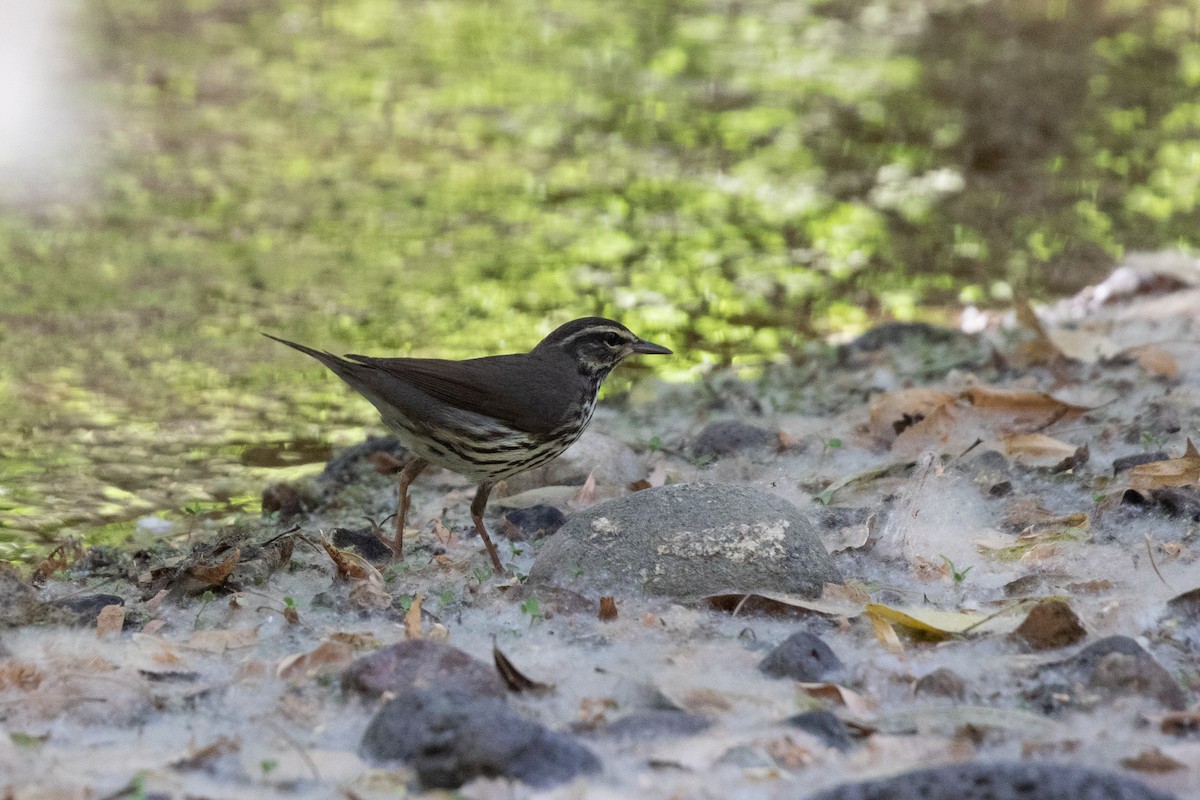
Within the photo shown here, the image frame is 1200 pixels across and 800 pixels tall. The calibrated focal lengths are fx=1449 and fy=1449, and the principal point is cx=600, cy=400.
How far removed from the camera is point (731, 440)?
23.0ft

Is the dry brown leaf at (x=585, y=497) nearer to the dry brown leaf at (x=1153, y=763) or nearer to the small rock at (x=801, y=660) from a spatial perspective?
the small rock at (x=801, y=660)

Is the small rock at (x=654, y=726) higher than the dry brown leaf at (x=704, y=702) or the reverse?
higher

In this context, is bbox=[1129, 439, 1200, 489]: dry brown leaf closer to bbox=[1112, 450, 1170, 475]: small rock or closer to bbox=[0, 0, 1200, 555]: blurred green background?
bbox=[1112, 450, 1170, 475]: small rock

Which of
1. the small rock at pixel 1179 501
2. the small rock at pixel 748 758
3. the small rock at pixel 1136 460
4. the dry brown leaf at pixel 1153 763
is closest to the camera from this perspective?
the dry brown leaf at pixel 1153 763

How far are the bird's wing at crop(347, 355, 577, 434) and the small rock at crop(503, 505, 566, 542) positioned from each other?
482 millimetres

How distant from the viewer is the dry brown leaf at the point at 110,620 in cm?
485

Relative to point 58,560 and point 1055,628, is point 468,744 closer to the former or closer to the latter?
point 1055,628

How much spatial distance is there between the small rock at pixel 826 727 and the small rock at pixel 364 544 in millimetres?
2391

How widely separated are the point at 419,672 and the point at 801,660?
1.14 m

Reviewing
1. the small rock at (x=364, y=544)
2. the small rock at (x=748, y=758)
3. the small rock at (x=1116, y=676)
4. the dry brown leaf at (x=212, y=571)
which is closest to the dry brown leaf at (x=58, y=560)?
the dry brown leaf at (x=212, y=571)

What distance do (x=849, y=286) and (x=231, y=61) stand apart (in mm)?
7750

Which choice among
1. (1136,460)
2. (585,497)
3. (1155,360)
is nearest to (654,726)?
(585,497)

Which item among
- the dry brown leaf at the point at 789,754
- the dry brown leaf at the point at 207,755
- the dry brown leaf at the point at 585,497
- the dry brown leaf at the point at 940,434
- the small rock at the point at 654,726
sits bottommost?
the dry brown leaf at the point at 585,497

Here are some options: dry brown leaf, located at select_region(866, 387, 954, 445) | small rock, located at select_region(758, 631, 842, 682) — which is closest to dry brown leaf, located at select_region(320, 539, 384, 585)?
small rock, located at select_region(758, 631, 842, 682)
